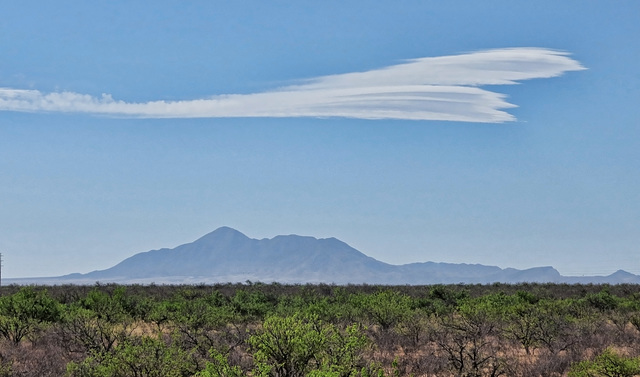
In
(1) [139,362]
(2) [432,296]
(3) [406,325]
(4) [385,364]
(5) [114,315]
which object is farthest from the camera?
(2) [432,296]

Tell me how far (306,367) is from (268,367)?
1.39 metres

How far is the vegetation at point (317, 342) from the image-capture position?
12.6 meters

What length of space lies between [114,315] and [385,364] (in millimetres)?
13810

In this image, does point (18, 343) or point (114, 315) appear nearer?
point (18, 343)

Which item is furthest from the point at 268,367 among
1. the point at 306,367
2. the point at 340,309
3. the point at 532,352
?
the point at 340,309

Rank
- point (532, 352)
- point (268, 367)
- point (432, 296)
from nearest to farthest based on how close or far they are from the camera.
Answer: point (268, 367) → point (532, 352) → point (432, 296)

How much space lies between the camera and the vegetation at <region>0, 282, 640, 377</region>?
12.6 metres

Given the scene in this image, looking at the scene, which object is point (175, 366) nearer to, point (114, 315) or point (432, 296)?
point (114, 315)

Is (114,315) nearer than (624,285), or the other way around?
(114,315)

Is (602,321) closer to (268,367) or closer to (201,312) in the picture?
(201,312)

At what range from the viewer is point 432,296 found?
45.1 metres

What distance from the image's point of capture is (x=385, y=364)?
19641mm

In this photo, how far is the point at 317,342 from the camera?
40.4 feet

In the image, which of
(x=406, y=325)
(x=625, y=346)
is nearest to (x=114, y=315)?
(x=406, y=325)
